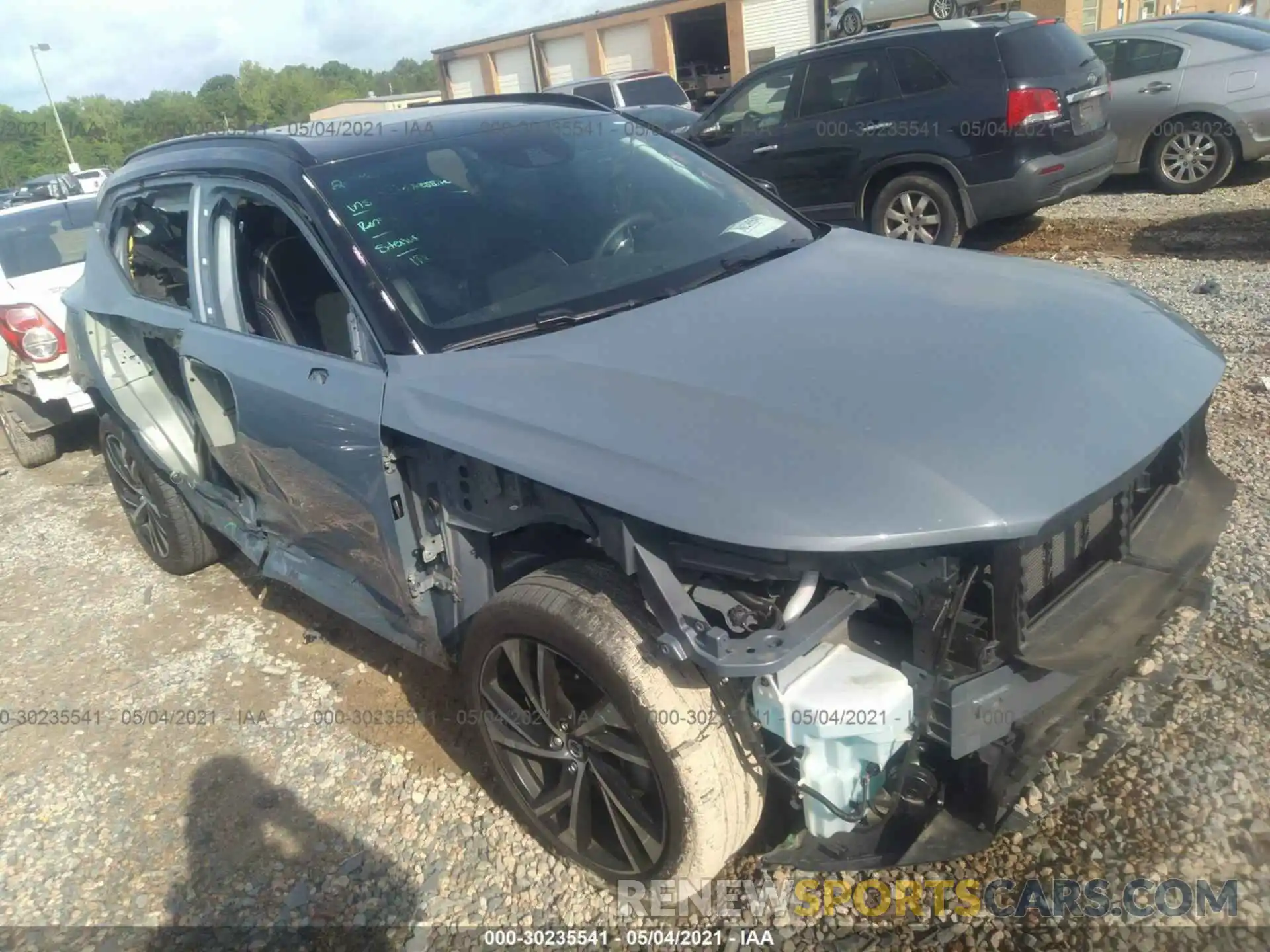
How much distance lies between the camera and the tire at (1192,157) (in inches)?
337

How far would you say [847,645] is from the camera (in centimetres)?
201

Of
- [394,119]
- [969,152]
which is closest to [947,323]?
[394,119]

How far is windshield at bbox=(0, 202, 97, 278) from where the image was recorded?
6.41 meters

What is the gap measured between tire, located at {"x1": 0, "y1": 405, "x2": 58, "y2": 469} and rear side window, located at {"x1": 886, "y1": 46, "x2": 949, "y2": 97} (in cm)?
715

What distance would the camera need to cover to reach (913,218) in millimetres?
7609

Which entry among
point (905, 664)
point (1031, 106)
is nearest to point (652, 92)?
point (1031, 106)

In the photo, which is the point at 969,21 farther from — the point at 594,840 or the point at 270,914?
the point at 270,914

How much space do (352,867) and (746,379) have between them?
1812 mm

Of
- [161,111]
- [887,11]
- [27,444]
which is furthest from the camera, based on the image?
[161,111]

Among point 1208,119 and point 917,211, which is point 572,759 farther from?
point 1208,119

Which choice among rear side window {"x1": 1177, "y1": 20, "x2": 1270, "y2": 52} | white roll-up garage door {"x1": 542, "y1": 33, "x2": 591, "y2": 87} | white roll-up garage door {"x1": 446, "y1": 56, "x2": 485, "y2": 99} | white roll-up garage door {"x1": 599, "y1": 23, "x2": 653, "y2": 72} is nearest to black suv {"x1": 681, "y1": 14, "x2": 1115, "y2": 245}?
rear side window {"x1": 1177, "y1": 20, "x2": 1270, "y2": 52}

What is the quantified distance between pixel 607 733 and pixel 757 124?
7.42 m

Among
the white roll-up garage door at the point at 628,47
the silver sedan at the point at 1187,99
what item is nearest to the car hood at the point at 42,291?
the silver sedan at the point at 1187,99

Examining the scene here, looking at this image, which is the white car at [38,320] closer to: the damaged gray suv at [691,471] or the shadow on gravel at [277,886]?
the damaged gray suv at [691,471]
